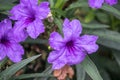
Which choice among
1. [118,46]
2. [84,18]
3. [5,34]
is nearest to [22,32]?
[5,34]

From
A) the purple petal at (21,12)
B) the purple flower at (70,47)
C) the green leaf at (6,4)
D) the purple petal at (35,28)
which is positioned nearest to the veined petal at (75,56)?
the purple flower at (70,47)

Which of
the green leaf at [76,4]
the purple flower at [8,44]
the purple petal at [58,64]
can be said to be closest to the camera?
the purple petal at [58,64]

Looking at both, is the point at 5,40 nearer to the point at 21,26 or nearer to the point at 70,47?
the point at 21,26

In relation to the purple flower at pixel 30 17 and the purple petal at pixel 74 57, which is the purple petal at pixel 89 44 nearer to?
the purple petal at pixel 74 57

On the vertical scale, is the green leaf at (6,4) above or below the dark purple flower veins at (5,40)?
above

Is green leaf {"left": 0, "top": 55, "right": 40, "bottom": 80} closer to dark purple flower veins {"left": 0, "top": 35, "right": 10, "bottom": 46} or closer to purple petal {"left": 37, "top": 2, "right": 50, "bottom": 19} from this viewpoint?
dark purple flower veins {"left": 0, "top": 35, "right": 10, "bottom": 46}

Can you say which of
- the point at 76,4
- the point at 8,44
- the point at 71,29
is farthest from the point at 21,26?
the point at 76,4
